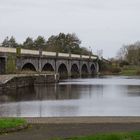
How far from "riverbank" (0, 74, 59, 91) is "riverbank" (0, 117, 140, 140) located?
4658cm

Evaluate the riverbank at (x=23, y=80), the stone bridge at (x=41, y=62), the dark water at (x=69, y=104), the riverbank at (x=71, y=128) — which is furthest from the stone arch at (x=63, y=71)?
the riverbank at (x=71, y=128)

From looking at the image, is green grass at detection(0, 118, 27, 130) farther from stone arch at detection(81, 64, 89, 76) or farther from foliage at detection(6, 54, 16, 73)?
stone arch at detection(81, 64, 89, 76)

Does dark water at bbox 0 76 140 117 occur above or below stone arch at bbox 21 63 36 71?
below

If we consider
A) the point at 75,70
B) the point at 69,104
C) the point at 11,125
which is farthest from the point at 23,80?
the point at 75,70

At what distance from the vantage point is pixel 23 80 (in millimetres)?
79562

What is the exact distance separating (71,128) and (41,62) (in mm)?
93539

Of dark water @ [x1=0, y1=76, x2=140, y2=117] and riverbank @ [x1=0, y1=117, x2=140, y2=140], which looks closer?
riverbank @ [x1=0, y1=117, x2=140, y2=140]

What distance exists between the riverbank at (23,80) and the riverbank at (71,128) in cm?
4658

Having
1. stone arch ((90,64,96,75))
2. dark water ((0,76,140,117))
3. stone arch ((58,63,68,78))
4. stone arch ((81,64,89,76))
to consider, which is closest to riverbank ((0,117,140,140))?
dark water ((0,76,140,117))

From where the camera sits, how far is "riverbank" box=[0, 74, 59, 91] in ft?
235

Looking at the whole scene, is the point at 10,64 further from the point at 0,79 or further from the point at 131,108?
the point at 131,108

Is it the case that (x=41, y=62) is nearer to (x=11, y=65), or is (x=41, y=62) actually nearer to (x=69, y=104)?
(x=11, y=65)

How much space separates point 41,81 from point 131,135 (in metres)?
74.9

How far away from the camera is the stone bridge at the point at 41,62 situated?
3713 inches
